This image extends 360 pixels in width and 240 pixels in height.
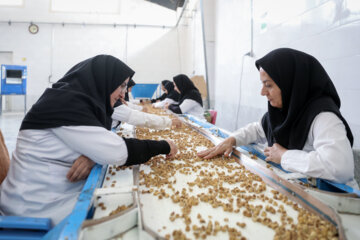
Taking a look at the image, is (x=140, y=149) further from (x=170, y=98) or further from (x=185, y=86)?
(x=170, y=98)

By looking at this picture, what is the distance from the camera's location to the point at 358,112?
200 centimetres

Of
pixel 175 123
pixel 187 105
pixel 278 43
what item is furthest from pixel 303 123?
pixel 187 105

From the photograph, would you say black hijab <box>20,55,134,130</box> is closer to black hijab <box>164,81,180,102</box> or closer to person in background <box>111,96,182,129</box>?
person in background <box>111,96,182,129</box>

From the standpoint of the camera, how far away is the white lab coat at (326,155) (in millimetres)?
1067

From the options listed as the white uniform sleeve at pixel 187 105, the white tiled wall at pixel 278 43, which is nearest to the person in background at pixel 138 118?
the white tiled wall at pixel 278 43

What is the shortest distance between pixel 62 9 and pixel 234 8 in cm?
769

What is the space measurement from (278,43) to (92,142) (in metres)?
3.12

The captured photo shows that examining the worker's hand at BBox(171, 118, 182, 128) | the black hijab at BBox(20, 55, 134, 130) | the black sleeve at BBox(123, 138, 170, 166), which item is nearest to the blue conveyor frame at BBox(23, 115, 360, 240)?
the black sleeve at BBox(123, 138, 170, 166)

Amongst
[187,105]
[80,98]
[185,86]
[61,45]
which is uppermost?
[61,45]

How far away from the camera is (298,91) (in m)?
1.41

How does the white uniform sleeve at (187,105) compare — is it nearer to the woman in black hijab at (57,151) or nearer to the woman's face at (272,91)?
the woman's face at (272,91)

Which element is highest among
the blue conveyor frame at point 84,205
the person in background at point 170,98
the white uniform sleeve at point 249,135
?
the person in background at point 170,98

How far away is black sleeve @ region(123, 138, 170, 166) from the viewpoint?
1228mm

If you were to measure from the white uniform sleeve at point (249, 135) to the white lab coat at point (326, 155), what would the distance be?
0.45 metres
